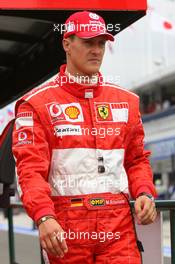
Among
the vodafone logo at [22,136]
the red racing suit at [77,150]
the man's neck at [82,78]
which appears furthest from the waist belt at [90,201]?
the man's neck at [82,78]

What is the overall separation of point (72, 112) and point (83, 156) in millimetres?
200

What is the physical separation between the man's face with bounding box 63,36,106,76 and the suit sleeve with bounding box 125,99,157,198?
0.31 m

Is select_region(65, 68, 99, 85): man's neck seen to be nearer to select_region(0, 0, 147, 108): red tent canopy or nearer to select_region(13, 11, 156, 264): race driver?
select_region(13, 11, 156, 264): race driver

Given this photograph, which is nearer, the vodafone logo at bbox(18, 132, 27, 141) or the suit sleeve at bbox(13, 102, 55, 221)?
the suit sleeve at bbox(13, 102, 55, 221)

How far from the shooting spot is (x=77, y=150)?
2338 mm

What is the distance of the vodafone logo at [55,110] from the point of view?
2.36m

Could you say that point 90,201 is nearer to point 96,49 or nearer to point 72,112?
point 72,112

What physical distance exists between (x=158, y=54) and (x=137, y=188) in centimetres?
3418

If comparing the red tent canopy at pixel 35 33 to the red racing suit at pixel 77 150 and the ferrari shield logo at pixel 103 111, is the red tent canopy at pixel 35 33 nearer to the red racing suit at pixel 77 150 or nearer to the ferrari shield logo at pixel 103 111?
the red racing suit at pixel 77 150

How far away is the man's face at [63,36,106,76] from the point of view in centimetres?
239

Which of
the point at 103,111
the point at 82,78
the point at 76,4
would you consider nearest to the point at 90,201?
the point at 103,111

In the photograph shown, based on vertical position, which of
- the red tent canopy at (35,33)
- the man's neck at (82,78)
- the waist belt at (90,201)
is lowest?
the waist belt at (90,201)

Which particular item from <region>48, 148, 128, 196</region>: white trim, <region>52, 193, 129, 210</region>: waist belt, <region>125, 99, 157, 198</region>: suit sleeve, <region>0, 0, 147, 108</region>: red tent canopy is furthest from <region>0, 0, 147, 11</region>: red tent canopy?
<region>52, 193, 129, 210</region>: waist belt

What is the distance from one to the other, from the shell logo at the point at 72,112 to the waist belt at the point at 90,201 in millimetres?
344
